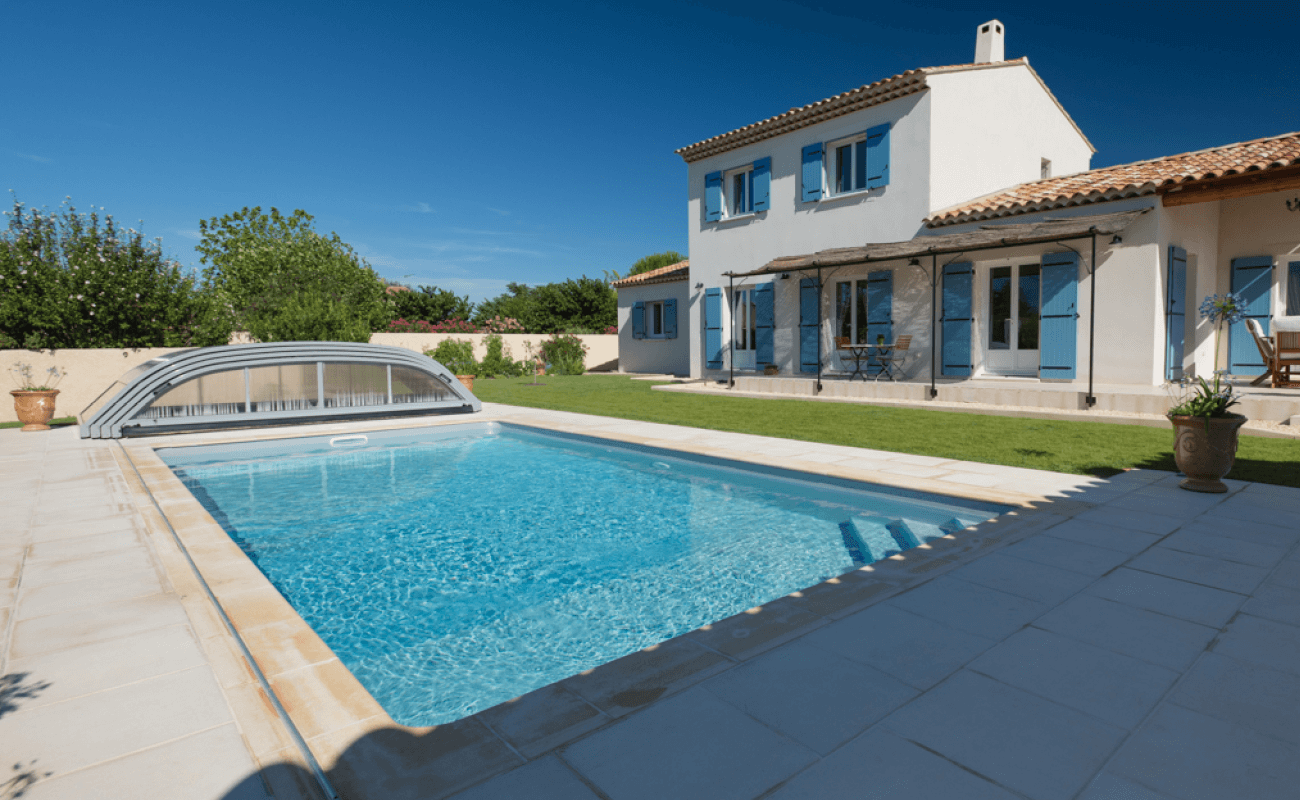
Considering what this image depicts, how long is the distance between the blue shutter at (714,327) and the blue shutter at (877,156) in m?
4.83

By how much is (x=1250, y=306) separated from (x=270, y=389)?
668 inches

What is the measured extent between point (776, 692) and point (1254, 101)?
23.7 meters

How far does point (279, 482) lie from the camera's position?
24.4ft

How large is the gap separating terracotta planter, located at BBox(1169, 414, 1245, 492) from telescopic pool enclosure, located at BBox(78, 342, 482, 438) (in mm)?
10305

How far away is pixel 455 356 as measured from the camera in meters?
20.7

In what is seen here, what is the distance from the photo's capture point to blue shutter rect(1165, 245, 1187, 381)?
34.3 ft

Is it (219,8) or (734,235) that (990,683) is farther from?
(219,8)

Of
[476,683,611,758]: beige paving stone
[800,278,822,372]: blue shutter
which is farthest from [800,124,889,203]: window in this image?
[476,683,611,758]: beige paving stone

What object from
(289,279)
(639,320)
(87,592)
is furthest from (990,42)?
(289,279)

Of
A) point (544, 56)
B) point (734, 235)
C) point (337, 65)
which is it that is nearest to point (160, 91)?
point (337, 65)

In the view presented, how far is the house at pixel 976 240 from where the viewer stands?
10.5 meters

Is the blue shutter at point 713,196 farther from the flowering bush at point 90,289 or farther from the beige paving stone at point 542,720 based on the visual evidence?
the beige paving stone at point 542,720

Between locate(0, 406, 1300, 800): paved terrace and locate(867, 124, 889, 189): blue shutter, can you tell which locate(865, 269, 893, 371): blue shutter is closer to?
locate(867, 124, 889, 189): blue shutter

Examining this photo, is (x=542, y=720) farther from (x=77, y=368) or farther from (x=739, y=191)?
(x=739, y=191)
